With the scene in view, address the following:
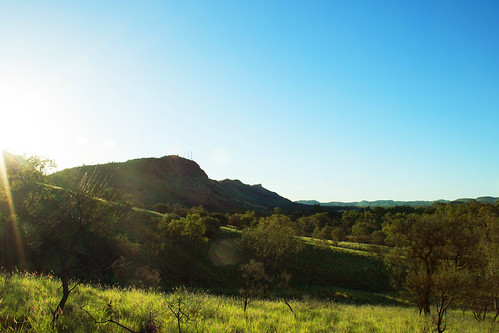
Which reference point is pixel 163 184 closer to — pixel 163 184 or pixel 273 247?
pixel 163 184

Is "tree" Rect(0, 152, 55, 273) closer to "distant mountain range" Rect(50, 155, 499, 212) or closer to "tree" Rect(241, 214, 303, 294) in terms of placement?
"tree" Rect(241, 214, 303, 294)

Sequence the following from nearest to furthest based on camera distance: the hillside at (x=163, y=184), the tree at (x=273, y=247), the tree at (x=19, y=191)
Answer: the tree at (x=19, y=191) < the tree at (x=273, y=247) < the hillside at (x=163, y=184)

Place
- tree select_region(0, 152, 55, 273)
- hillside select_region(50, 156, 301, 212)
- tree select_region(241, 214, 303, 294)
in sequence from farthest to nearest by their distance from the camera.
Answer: hillside select_region(50, 156, 301, 212) < tree select_region(241, 214, 303, 294) < tree select_region(0, 152, 55, 273)

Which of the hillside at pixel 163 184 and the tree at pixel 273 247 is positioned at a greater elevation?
the hillside at pixel 163 184

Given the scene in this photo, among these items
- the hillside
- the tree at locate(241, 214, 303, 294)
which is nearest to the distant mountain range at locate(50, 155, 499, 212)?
the hillside

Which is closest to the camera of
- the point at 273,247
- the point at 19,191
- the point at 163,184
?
the point at 19,191

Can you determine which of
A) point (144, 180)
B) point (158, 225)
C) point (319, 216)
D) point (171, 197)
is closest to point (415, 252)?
point (158, 225)

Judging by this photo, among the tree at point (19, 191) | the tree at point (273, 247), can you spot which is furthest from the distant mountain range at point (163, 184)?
the tree at point (19, 191)

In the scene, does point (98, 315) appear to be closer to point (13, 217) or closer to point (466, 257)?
point (13, 217)

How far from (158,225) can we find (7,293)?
4758 centimetres

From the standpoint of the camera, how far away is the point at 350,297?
146ft

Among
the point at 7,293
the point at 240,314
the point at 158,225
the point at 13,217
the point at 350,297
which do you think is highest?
the point at 13,217

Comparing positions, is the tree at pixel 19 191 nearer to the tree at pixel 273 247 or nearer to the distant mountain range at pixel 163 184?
the tree at pixel 273 247

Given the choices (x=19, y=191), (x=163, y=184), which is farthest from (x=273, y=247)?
(x=163, y=184)
